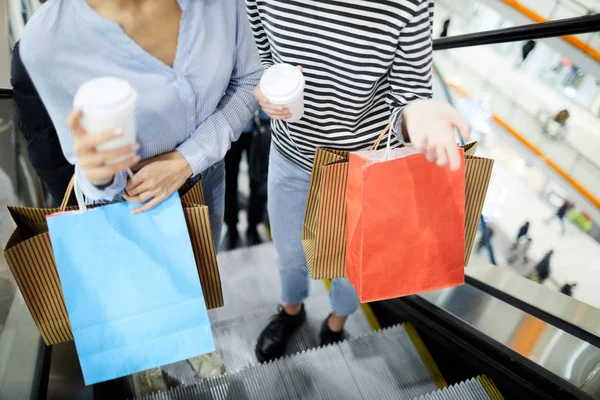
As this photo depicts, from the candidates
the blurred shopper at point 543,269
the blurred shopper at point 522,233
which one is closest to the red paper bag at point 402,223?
the blurred shopper at point 543,269

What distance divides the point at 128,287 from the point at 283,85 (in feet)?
2.25

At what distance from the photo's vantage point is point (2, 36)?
2652 millimetres

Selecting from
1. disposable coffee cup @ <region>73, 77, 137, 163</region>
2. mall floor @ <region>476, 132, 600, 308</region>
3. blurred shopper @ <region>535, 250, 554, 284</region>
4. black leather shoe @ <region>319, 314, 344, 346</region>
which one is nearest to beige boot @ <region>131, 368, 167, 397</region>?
black leather shoe @ <region>319, 314, 344, 346</region>

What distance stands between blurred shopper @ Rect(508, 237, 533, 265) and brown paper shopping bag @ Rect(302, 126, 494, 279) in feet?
12.4

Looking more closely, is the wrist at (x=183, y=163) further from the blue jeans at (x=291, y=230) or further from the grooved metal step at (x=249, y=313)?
the grooved metal step at (x=249, y=313)

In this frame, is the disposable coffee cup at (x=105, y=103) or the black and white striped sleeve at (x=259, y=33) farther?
the black and white striped sleeve at (x=259, y=33)

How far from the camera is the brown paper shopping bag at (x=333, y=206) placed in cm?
134

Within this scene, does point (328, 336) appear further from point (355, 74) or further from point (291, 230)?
Result: point (355, 74)

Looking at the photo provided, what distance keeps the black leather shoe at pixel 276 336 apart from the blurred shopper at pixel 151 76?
1.41 m

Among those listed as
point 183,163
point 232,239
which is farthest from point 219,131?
point 232,239

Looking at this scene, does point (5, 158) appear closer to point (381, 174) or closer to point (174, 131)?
point (174, 131)

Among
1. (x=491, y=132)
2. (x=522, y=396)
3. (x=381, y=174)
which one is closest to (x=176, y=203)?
(x=381, y=174)

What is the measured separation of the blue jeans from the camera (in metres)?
1.77

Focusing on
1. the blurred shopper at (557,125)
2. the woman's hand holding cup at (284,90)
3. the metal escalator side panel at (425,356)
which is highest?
the woman's hand holding cup at (284,90)
